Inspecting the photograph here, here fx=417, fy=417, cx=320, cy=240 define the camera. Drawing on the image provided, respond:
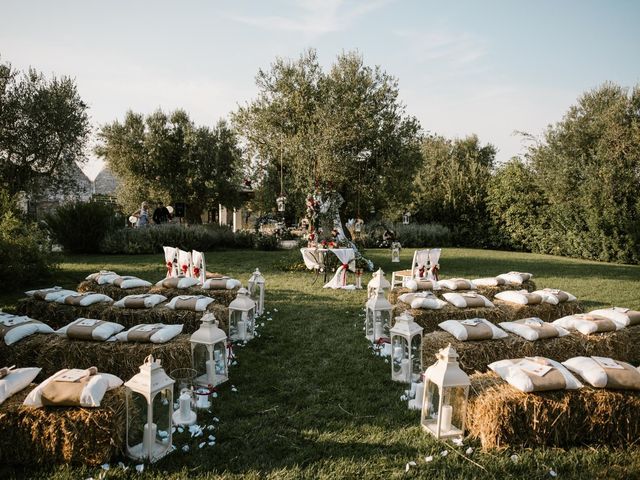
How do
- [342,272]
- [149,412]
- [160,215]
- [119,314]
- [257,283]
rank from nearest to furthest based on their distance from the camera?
[149,412] → [119,314] → [257,283] → [342,272] → [160,215]

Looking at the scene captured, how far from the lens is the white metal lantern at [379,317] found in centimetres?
551

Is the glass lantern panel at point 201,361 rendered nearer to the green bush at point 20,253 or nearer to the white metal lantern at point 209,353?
the white metal lantern at point 209,353

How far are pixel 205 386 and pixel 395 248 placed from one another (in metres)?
8.30

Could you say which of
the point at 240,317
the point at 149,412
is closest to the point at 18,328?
the point at 149,412

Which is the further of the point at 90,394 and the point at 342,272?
the point at 342,272

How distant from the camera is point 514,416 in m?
3.15

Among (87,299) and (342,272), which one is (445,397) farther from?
(342,272)

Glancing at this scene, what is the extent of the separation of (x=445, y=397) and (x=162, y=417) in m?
2.23

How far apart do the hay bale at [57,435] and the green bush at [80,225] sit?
13611 mm

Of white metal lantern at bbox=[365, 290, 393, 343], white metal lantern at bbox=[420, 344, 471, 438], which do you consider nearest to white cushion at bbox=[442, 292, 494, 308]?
white metal lantern at bbox=[365, 290, 393, 343]

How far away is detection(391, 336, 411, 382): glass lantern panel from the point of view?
14.7ft

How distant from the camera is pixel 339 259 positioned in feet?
34.8

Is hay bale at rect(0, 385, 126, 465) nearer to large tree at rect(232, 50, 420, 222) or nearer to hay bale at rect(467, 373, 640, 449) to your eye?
hay bale at rect(467, 373, 640, 449)

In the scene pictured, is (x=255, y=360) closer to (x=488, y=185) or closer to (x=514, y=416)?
(x=514, y=416)
